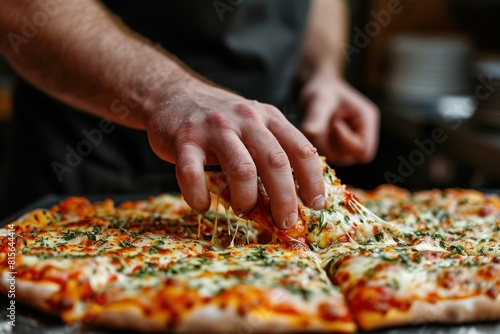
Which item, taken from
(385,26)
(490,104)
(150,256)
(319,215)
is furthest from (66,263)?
(385,26)

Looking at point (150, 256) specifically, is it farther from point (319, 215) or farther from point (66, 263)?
point (319, 215)

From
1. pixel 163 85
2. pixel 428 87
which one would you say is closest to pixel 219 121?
pixel 163 85

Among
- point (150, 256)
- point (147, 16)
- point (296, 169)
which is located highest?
point (147, 16)

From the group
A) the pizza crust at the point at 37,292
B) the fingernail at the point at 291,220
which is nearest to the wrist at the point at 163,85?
the fingernail at the point at 291,220

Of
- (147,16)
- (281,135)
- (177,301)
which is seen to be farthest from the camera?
(147,16)

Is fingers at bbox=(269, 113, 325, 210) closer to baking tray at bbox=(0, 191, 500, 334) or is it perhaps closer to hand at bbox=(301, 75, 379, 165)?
baking tray at bbox=(0, 191, 500, 334)

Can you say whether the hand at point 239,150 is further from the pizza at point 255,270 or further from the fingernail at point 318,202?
the pizza at point 255,270

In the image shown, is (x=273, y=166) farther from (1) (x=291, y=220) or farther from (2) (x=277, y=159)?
(1) (x=291, y=220)
